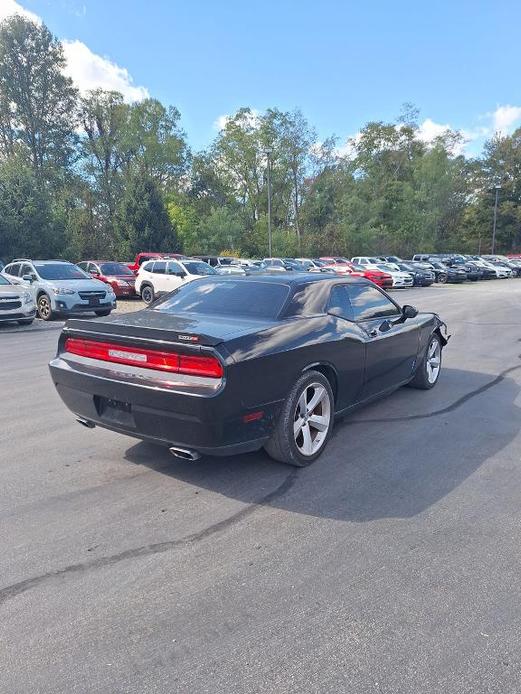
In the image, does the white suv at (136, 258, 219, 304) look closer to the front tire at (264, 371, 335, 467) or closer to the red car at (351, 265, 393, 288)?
the red car at (351, 265, 393, 288)

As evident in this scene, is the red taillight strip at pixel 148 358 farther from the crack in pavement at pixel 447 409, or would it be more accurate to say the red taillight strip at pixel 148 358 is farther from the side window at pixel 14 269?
the side window at pixel 14 269

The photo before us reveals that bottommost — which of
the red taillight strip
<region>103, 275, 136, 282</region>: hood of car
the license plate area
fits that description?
the license plate area

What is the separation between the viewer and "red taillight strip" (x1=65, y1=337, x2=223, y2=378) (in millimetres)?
3334

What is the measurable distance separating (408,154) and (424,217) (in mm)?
12357

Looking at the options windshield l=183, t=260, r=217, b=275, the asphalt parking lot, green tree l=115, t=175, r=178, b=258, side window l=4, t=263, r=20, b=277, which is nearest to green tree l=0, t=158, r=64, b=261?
green tree l=115, t=175, r=178, b=258

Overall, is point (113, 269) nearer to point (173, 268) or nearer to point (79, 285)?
point (173, 268)

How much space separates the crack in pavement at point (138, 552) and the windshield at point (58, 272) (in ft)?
43.2

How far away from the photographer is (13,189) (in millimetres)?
28203

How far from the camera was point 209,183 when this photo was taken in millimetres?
58906

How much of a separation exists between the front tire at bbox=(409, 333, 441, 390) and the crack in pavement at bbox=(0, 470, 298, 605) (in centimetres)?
320

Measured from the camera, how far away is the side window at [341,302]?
462 cm

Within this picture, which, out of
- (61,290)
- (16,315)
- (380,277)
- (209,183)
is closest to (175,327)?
(16,315)

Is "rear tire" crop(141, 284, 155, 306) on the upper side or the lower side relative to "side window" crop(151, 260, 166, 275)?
lower

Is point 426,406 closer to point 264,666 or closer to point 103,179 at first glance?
point 264,666
